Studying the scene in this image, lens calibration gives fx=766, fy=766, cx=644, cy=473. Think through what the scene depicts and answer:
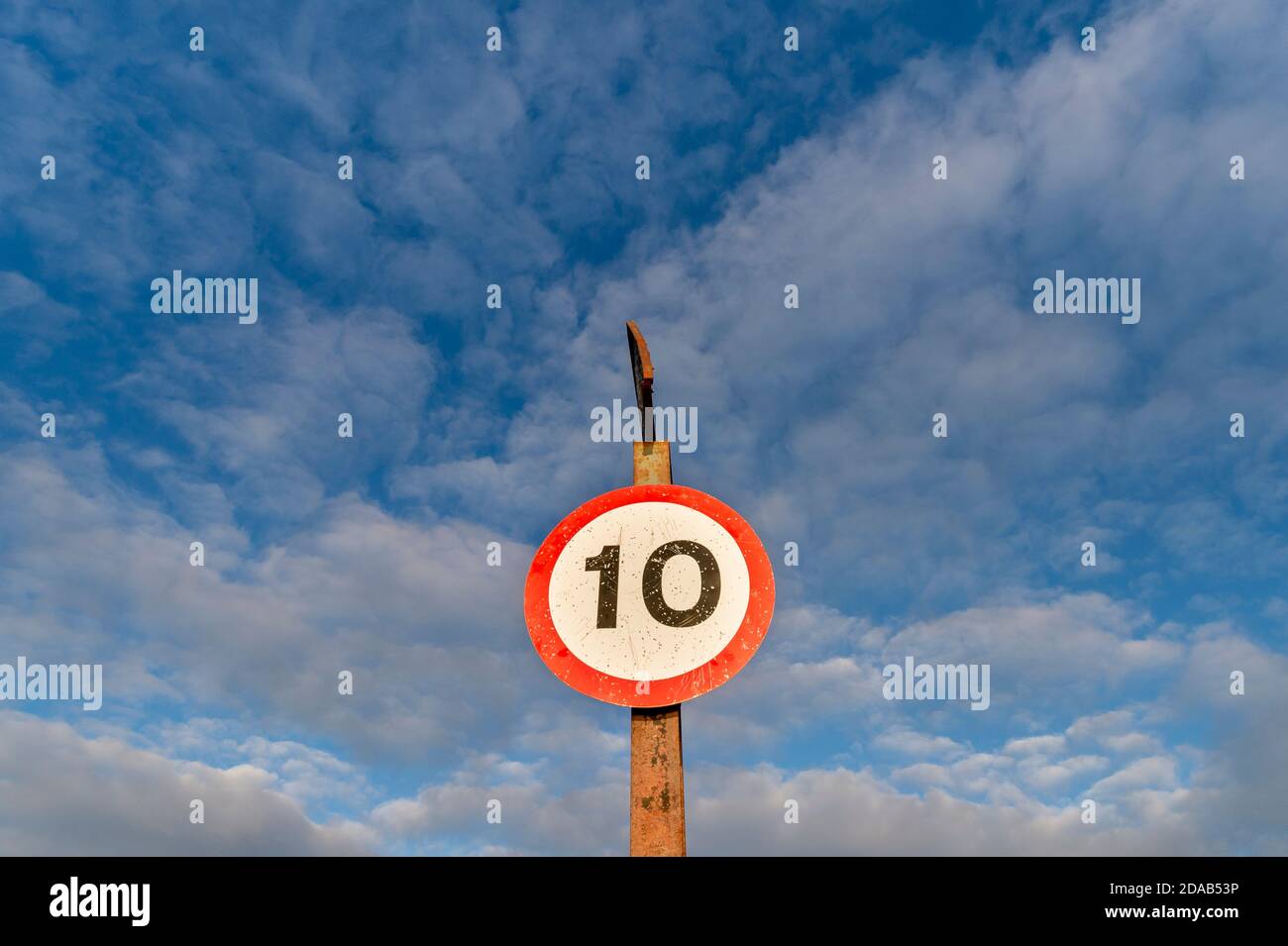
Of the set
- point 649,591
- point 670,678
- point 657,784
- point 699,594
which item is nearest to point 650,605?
point 649,591

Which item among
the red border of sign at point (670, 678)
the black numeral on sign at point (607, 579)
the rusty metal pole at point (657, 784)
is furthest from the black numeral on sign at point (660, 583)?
the rusty metal pole at point (657, 784)

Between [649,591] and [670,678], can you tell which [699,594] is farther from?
[670,678]

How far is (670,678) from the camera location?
3377 millimetres

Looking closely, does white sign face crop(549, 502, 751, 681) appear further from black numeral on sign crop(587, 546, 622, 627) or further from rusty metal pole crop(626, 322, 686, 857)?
rusty metal pole crop(626, 322, 686, 857)

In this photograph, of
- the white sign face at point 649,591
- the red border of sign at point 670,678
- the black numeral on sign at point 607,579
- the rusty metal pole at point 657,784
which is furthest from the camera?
the black numeral on sign at point 607,579

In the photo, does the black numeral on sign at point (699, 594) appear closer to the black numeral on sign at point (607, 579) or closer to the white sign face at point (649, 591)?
the white sign face at point (649, 591)

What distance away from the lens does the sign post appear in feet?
10.9

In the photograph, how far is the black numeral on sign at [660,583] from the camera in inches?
139

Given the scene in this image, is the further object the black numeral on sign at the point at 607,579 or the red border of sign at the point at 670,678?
the black numeral on sign at the point at 607,579

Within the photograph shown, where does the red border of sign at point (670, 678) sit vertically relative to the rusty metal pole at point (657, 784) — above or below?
above

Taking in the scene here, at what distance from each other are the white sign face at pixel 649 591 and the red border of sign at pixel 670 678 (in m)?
0.03
